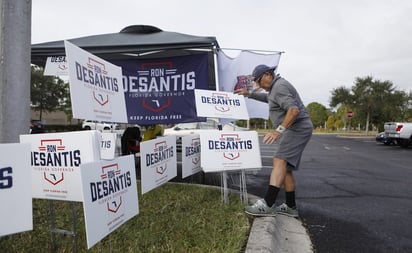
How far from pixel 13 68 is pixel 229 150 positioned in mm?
2574

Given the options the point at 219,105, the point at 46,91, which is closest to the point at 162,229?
the point at 219,105

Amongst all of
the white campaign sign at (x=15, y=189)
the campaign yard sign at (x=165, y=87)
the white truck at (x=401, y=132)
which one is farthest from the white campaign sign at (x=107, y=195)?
the white truck at (x=401, y=132)

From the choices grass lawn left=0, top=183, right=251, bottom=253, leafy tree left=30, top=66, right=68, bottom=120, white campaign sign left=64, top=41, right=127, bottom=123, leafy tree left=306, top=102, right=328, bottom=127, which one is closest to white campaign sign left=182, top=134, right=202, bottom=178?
grass lawn left=0, top=183, right=251, bottom=253

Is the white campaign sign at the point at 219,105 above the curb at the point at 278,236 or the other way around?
above

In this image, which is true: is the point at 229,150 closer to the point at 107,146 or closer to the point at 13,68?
the point at 107,146

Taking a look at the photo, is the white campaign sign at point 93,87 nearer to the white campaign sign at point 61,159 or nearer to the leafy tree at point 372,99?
the white campaign sign at point 61,159

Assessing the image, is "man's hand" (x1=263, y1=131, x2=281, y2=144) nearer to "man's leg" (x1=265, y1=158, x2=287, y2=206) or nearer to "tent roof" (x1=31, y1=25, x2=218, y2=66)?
"man's leg" (x1=265, y1=158, x2=287, y2=206)

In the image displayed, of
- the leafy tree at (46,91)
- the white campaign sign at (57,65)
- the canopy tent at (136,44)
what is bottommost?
the white campaign sign at (57,65)

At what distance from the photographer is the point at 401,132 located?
15320 mm

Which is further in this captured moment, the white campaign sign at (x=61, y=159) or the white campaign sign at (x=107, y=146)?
the white campaign sign at (x=107, y=146)

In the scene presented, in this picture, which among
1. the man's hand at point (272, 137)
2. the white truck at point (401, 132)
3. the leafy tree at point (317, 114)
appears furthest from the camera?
the leafy tree at point (317, 114)

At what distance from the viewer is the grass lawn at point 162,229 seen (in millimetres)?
2617

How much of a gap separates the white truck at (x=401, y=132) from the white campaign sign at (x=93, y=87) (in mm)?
16210

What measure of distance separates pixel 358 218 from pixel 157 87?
409 centimetres
